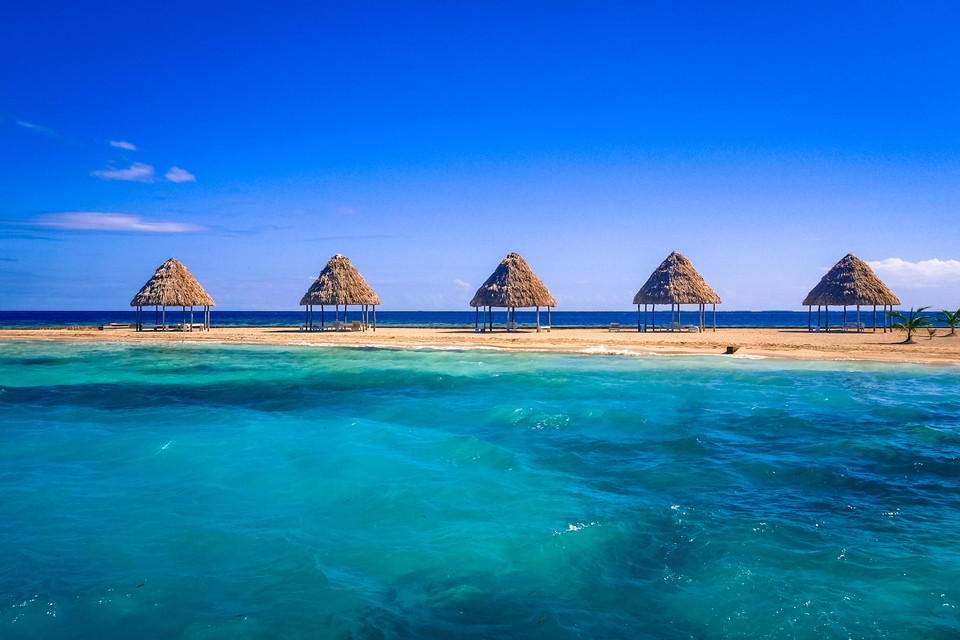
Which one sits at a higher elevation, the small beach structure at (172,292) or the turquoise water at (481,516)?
the small beach structure at (172,292)

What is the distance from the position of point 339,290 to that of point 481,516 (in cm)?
2831

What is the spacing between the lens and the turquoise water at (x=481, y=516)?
466 centimetres

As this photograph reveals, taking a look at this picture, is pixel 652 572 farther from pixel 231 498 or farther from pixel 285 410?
pixel 285 410

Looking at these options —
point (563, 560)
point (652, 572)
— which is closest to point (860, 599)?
point (652, 572)

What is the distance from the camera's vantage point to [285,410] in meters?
13.1

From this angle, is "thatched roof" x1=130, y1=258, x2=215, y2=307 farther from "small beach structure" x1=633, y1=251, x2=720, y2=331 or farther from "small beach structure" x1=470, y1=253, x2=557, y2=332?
"small beach structure" x1=633, y1=251, x2=720, y2=331

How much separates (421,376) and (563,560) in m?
12.4

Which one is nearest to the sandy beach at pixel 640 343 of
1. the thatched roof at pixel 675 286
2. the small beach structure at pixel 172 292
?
the small beach structure at pixel 172 292

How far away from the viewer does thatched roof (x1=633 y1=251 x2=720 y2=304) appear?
1344 inches

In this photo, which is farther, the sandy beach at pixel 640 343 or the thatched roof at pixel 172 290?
the thatched roof at pixel 172 290

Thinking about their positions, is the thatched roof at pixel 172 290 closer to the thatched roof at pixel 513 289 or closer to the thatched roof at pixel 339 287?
the thatched roof at pixel 339 287

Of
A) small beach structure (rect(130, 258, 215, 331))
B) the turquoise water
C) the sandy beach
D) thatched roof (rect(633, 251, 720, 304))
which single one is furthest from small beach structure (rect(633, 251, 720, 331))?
small beach structure (rect(130, 258, 215, 331))

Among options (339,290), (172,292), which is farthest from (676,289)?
(172,292)

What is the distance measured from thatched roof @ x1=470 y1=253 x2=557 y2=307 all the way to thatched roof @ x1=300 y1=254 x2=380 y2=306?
6.46 metres
